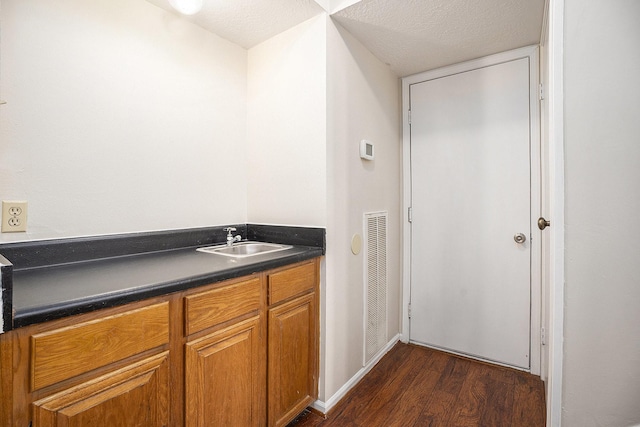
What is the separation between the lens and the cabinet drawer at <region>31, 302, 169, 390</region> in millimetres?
771

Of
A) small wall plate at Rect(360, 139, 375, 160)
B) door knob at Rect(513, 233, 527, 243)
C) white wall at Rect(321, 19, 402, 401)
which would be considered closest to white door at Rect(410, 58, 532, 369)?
door knob at Rect(513, 233, 527, 243)

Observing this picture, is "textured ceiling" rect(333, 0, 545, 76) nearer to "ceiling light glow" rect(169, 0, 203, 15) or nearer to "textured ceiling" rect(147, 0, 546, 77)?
"textured ceiling" rect(147, 0, 546, 77)

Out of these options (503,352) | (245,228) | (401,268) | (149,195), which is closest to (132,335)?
(149,195)

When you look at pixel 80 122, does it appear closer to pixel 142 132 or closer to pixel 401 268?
pixel 142 132

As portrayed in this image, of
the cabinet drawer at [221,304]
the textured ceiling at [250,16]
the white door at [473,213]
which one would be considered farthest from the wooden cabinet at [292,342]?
the textured ceiling at [250,16]

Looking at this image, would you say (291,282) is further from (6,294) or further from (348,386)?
(6,294)

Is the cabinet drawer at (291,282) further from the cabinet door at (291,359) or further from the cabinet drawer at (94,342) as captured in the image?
the cabinet drawer at (94,342)

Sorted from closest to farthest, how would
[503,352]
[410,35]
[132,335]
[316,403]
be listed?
[132,335]
[316,403]
[410,35]
[503,352]

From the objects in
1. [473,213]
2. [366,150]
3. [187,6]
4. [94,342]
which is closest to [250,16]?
[187,6]

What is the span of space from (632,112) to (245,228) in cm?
192

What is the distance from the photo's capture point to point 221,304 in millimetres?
1196

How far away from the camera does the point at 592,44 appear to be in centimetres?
102

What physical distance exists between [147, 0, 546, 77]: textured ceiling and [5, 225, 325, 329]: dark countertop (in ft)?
4.03

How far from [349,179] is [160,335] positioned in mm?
1294
